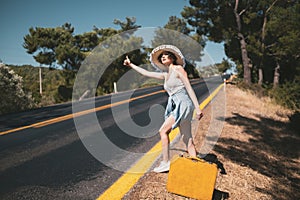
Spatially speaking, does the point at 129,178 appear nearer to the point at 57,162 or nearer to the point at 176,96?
the point at 176,96

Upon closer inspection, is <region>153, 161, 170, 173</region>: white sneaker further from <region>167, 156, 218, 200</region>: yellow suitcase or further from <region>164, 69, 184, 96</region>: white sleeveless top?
<region>164, 69, 184, 96</region>: white sleeveless top

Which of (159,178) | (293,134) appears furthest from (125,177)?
(293,134)

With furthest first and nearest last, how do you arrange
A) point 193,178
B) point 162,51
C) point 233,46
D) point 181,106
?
point 233,46 < point 162,51 < point 181,106 < point 193,178

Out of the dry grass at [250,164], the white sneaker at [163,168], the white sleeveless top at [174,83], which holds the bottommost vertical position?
the dry grass at [250,164]

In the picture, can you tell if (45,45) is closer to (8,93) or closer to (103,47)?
(103,47)

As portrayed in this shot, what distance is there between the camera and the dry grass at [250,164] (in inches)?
114

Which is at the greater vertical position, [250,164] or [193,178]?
[193,178]

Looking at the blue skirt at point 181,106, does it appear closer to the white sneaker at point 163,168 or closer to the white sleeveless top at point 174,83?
the white sleeveless top at point 174,83

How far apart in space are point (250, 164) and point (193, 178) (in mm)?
1920

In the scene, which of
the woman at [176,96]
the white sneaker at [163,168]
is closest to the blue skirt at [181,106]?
the woman at [176,96]

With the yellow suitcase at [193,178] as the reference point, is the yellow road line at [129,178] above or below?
below

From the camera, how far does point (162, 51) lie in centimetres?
321

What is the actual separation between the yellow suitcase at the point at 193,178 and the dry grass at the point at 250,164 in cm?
14

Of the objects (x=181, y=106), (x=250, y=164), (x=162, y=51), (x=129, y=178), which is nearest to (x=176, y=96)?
(x=181, y=106)
